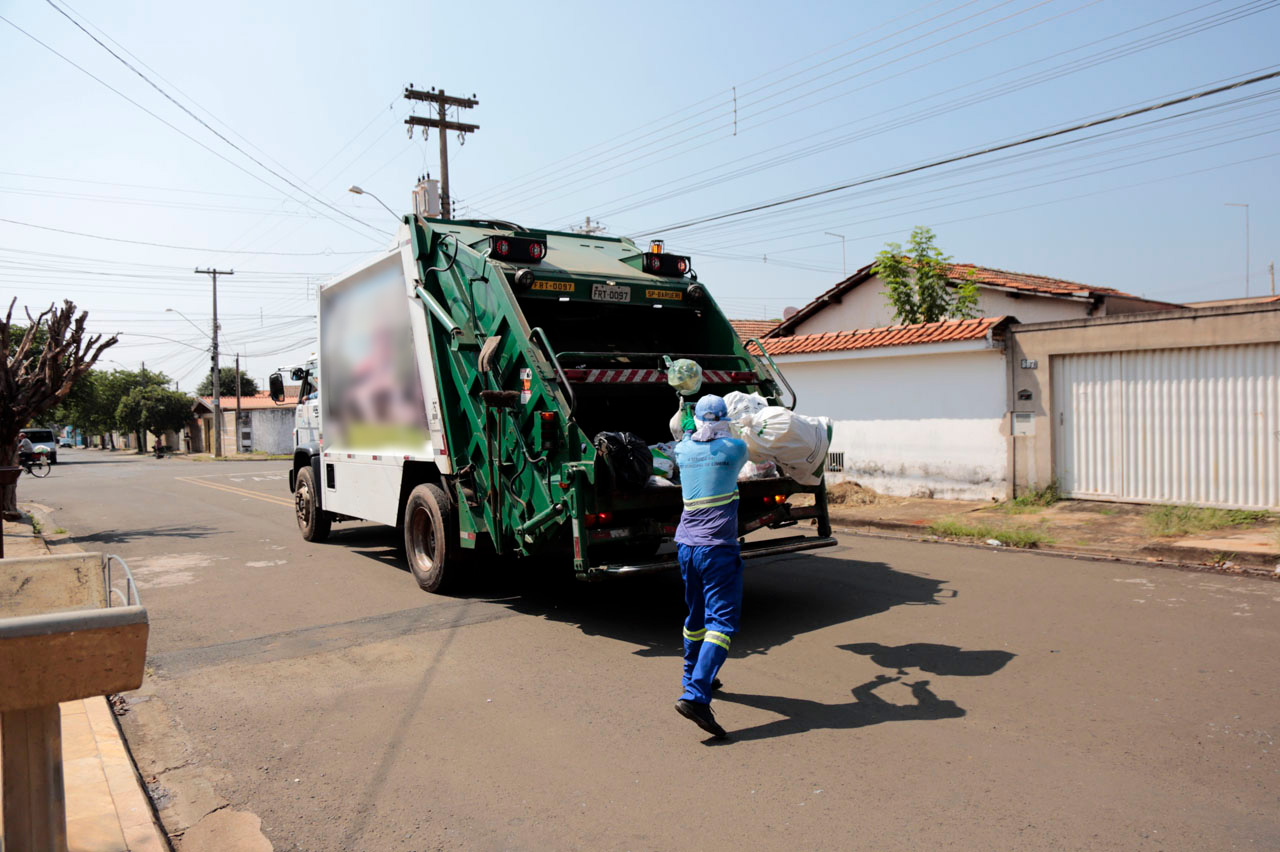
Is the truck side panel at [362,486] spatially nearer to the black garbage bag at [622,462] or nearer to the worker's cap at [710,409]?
the black garbage bag at [622,462]

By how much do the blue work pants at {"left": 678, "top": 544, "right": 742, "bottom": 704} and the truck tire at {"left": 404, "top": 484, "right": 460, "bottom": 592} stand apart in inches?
121

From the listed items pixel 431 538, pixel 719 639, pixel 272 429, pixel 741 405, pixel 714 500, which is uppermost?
pixel 741 405

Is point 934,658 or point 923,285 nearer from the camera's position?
point 934,658

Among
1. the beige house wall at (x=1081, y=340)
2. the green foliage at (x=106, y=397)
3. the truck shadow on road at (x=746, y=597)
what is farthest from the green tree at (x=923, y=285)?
the green foliage at (x=106, y=397)

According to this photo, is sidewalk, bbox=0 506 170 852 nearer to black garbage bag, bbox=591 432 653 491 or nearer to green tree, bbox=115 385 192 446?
black garbage bag, bbox=591 432 653 491

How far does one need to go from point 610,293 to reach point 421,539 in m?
2.74

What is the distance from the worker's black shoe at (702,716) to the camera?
433 centimetres

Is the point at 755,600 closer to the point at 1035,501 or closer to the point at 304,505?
the point at 1035,501

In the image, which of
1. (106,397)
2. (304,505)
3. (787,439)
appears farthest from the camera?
(106,397)

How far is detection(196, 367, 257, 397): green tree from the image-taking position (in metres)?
80.9

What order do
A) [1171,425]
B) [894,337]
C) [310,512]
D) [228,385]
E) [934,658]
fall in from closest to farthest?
[934,658]
[1171,425]
[310,512]
[894,337]
[228,385]

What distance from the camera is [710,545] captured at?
4715mm

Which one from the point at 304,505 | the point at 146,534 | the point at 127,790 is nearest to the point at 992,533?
the point at 304,505

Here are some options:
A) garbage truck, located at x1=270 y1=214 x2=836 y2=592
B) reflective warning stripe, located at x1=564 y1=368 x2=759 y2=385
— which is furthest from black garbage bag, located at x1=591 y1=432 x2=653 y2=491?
reflective warning stripe, located at x1=564 y1=368 x2=759 y2=385
